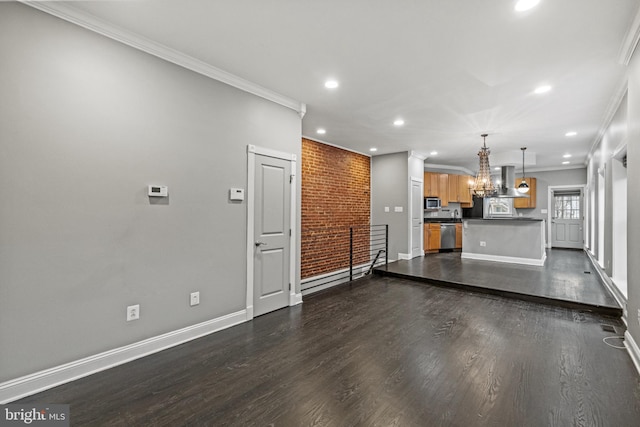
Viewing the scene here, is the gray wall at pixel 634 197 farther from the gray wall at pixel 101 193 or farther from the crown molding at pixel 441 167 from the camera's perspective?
the crown molding at pixel 441 167

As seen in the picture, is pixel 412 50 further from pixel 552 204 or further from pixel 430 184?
pixel 552 204

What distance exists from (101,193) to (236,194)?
1251 millimetres

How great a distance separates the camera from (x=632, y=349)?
2.65 meters

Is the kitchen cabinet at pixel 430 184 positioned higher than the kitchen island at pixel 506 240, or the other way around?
the kitchen cabinet at pixel 430 184

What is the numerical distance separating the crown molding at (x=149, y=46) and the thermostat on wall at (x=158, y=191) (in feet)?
3.99

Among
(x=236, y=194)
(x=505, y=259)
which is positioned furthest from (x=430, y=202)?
(x=236, y=194)

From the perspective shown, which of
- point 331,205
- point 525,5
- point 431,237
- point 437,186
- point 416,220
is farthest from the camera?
point 437,186

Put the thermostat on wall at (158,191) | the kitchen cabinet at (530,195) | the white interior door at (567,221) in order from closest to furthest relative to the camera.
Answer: the thermostat on wall at (158,191), the white interior door at (567,221), the kitchen cabinet at (530,195)

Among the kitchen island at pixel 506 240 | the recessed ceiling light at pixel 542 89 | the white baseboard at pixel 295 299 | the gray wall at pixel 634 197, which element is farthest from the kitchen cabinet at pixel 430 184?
the white baseboard at pixel 295 299

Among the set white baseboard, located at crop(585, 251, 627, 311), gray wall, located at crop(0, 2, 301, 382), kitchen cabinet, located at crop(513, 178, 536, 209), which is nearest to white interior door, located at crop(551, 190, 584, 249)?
kitchen cabinet, located at crop(513, 178, 536, 209)

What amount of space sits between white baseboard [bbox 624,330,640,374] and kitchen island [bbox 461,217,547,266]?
4.17 meters

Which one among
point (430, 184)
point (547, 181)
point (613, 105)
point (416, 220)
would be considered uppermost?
point (613, 105)

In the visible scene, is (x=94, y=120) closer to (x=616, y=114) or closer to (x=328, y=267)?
(x=328, y=267)

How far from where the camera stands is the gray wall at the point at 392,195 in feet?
23.7
